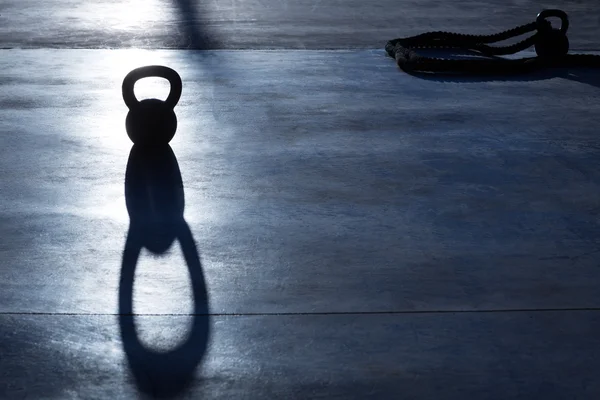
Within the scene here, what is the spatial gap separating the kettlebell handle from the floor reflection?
0.24 m

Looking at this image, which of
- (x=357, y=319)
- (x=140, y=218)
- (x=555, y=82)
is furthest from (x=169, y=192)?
(x=555, y=82)

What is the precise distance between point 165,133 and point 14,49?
3181mm

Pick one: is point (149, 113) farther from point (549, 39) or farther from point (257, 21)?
point (257, 21)

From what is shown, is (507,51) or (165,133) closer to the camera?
(165,133)

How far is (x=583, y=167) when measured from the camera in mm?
4070

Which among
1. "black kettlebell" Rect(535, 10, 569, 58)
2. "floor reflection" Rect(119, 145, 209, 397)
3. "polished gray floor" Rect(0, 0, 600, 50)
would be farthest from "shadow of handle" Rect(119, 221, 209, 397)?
"polished gray floor" Rect(0, 0, 600, 50)

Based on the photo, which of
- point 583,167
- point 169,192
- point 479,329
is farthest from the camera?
point 583,167

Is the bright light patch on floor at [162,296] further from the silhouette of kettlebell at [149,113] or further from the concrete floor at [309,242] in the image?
the silhouette of kettlebell at [149,113]

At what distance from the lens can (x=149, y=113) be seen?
4.09 metres

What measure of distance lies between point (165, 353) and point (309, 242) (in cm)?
91

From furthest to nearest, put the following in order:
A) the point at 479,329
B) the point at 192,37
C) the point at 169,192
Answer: the point at 192,37 < the point at 169,192 < the point at 479,329

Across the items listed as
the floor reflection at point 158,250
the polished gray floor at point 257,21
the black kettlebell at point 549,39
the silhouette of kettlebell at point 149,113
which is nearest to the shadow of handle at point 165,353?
the floor reflection at point 158,250

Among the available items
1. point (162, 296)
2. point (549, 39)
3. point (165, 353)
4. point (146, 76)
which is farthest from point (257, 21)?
point (165, 353)

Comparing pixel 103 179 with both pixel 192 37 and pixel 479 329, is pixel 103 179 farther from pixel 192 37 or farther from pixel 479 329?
pixel 192 37
